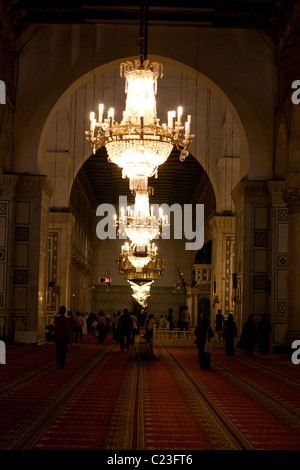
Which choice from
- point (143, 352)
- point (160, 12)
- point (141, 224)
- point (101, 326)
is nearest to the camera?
point (143, 352)

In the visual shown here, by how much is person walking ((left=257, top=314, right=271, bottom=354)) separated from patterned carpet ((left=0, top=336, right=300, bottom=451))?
2.39 meters

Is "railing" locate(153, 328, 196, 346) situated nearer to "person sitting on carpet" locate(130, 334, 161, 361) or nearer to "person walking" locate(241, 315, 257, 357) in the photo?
"person walking" locate(241, 315, 257, 357)

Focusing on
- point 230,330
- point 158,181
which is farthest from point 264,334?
point 158,181

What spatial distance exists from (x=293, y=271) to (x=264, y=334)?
5.28 ft

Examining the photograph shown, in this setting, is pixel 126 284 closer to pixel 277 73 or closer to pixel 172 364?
pixel 277 73

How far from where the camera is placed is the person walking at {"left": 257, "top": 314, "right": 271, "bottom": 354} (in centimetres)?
1396

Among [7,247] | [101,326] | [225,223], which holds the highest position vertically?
[225,223]

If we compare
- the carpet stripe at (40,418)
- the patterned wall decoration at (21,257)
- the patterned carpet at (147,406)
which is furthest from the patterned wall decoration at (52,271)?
the carpet stripe at (40,418)

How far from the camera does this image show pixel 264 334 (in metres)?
14.1

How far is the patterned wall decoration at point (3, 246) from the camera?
47.0ft

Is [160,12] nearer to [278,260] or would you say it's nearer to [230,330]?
[278,260]

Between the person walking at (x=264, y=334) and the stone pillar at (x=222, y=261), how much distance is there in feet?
20.7

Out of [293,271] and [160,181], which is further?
[160,181]

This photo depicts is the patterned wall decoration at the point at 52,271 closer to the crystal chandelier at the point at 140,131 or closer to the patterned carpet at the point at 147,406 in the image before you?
the patterned carpet at the point at 147,406
